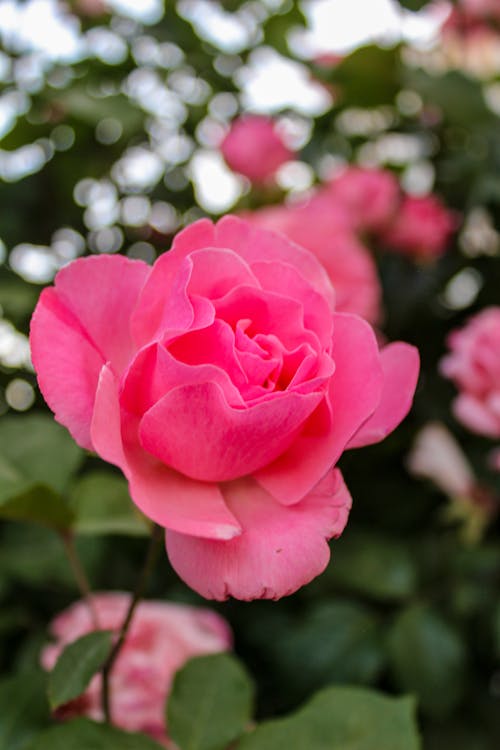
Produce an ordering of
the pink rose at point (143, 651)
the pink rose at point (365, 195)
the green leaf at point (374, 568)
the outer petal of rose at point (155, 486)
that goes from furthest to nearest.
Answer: the pink rose at point (365, 195) → the green leaf at point (374, 568) → the pink rose at point (143, 651) → the outer petal of rose at point (155, 486)

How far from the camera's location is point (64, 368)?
305mm

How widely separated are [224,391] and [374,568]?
52 centimetres

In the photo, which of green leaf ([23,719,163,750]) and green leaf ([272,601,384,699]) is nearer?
green leaf ([23,719,163,750])

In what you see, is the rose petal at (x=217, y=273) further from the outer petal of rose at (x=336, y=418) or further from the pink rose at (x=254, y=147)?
the pink rose at (x=254, y=147)

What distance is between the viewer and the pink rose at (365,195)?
95 cm

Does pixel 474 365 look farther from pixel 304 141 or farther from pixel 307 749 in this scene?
pixel 304 141

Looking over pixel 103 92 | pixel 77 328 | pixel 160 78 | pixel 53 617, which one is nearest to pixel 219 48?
pixel 160 78

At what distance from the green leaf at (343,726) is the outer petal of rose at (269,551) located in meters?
0.16

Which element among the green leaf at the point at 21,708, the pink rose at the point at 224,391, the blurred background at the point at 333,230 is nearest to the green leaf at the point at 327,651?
the blurred background at the point at 333,230

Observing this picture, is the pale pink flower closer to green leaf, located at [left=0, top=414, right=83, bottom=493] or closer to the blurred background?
the blurred background

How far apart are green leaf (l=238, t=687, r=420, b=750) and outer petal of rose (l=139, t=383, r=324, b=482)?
0.17m

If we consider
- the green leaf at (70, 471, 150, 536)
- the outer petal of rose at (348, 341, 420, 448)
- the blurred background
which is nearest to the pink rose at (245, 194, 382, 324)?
the blurred background

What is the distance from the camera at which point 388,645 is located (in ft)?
2.40

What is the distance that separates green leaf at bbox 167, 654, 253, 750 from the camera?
44cm
